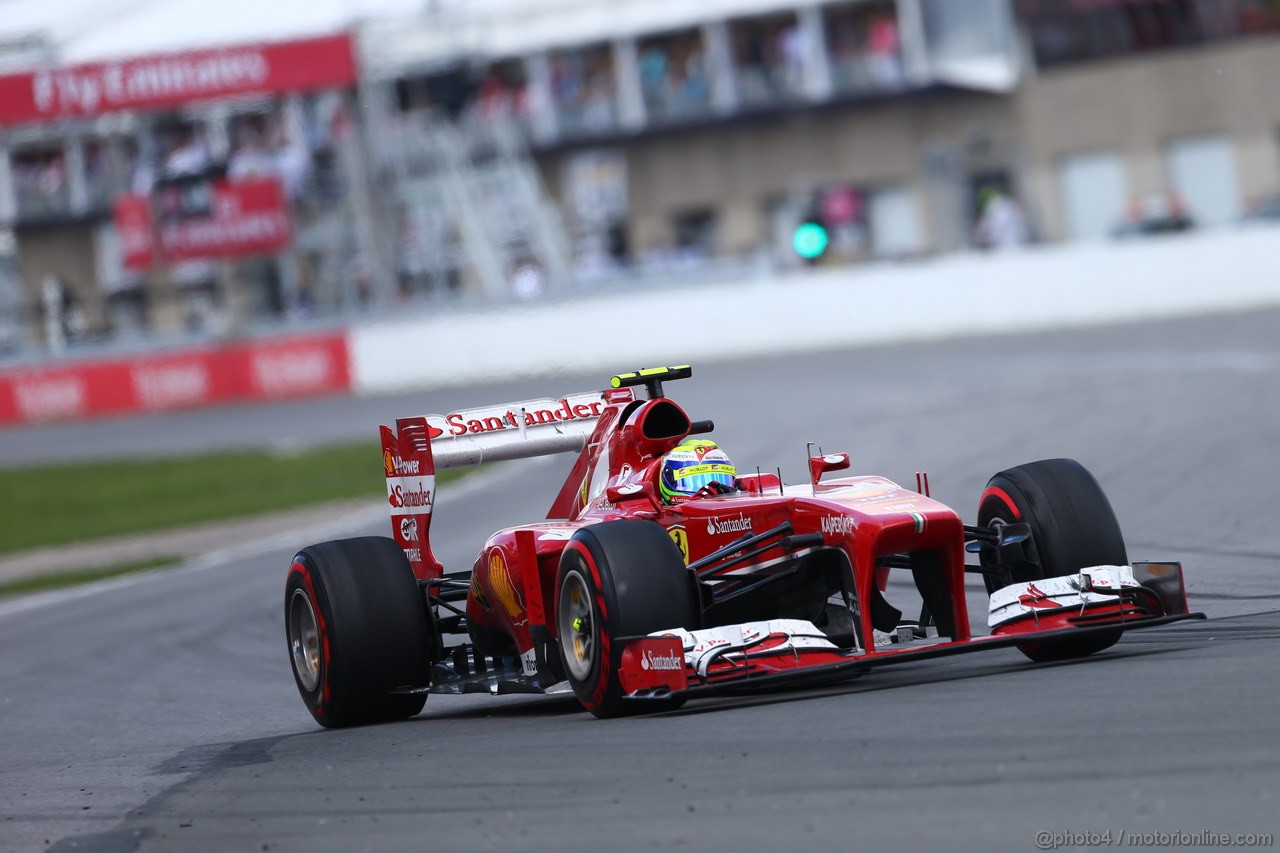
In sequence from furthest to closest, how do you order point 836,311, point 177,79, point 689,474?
point 177,79 < point 836,311 < point 689,474

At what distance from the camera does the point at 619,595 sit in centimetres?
718

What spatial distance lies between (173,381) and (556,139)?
12.7 metres

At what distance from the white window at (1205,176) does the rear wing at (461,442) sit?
35.9 meters

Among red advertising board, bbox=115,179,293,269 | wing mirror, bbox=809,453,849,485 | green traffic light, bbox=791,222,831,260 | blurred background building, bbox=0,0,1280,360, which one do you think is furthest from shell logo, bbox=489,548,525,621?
red advertising board, bbox=115,179,293,269

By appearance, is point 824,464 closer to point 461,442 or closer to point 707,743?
point 707,743

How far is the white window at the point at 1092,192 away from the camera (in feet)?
144

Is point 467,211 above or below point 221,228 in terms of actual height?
below

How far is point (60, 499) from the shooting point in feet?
82.7

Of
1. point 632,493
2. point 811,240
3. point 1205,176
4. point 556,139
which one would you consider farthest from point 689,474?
point 1205,176

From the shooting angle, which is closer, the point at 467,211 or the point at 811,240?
the point at 811,240

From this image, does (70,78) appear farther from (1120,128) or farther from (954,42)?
(1120,128)

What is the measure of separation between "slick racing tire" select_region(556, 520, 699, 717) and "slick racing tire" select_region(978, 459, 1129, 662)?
1.38m

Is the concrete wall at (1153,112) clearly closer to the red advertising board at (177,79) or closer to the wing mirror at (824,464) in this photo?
the red advertising board at (177,79)

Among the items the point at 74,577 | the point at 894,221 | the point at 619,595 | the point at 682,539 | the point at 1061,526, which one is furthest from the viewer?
the point at 894,221
